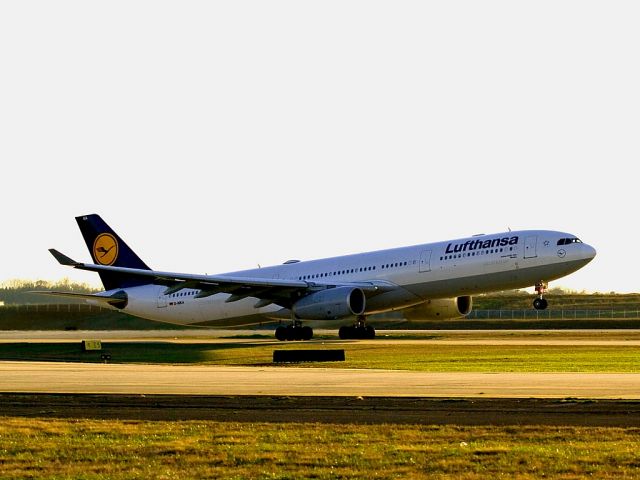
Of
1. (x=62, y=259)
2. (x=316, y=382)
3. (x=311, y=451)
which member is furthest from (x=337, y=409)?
(x=62, y=259)

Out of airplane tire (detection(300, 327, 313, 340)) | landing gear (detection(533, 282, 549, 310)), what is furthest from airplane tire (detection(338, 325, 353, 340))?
landing gear (detection(533, 282, 549, 310))

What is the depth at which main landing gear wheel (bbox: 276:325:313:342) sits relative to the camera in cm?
5988

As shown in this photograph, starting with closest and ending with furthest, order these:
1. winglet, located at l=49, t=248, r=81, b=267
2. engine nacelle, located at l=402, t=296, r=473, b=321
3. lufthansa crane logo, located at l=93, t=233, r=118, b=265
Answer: winglet, located at l=49, t=248, r=81, b=267
engine nacelle, located at l=402, t=296, r=473, b=321
lufthansa crane logo, located at l=93, t=233, r=118, b=265

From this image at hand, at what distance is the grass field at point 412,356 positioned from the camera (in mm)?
36000

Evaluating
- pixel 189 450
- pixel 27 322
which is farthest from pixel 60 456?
pixel 27 322

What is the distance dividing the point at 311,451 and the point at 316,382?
12545 millimetres

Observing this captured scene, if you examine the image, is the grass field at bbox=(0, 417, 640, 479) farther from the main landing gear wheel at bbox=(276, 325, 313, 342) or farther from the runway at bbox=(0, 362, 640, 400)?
the main landing gear wheel at bbox=(276, 325, 313, 342)

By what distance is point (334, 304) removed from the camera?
57.0 meters

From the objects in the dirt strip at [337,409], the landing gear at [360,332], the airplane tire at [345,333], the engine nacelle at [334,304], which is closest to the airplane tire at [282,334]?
the engine nacelle at [334,304]

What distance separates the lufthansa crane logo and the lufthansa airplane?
2.71 m

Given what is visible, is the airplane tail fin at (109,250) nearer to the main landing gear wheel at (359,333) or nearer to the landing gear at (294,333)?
the landing gear at (294,333)

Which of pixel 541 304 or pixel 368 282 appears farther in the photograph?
pixel 368 282

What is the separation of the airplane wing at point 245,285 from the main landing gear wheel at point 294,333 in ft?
4.29

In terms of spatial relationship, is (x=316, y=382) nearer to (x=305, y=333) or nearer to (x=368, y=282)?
(x=368, y=282)
